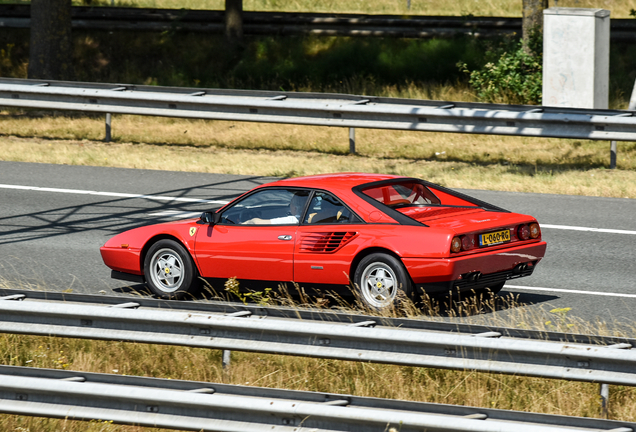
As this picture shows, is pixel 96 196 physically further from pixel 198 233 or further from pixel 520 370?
pixel 520 370

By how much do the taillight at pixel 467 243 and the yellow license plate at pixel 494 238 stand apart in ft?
0.37

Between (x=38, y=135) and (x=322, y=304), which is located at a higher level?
(x=38, y=135)

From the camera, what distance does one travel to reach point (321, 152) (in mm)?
16703

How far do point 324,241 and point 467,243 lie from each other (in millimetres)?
1283

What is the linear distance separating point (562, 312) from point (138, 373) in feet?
12.3

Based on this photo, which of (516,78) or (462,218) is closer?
(462,218)

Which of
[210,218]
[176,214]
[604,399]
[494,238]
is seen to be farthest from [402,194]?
[176,214]

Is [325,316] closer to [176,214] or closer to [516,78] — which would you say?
[176,214]

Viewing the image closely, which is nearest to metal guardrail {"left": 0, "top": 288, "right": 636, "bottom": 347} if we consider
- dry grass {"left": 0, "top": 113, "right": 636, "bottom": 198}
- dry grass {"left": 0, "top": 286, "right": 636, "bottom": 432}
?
dry grass {"left": 0, "top": 286, "right": 636, "bottom": 432}

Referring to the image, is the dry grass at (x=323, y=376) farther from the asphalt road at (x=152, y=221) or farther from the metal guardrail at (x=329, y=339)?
the asphalt road at (x=152, y=221)

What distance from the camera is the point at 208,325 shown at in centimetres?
579

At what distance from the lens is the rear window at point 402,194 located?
333 inches

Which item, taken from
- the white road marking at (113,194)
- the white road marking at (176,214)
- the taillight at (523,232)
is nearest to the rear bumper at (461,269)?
the taillight at (523,232)

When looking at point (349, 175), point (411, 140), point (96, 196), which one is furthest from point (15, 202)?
point (411, 140)
